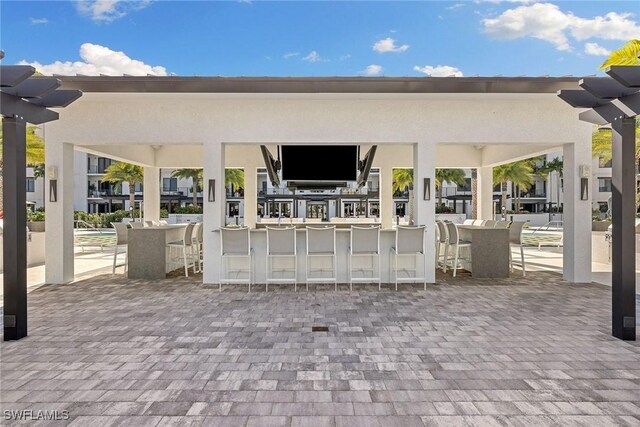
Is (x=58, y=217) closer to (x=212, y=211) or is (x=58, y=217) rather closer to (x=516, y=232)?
(x=212, y=211)

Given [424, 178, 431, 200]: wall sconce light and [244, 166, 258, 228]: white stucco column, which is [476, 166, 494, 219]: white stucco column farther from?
[244, 166, 258, 228]: white stucco column

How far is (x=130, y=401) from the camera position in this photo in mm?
2684

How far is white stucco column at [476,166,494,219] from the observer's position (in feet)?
38.5

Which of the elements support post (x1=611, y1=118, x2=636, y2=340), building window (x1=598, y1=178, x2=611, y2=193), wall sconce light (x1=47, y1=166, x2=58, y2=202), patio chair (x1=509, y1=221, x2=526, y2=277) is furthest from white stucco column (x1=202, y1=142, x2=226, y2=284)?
building window (x1=598, y1=178, x2=611, y2=193)

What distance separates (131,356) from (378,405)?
2533 millimetres

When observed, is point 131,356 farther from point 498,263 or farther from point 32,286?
point 498,263

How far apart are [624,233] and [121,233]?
9.26 m

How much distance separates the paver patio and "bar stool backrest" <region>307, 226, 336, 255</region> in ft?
3.52

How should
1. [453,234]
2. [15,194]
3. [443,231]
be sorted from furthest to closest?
[443,231]
[453,234]
[15,194]

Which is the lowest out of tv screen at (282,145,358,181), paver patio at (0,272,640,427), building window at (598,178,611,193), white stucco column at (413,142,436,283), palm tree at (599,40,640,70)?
paver patio at (0,272,640,427)

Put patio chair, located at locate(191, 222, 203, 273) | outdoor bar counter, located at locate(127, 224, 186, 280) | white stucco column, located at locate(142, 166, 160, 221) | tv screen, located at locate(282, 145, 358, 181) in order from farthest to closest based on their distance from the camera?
white stucco column, located at locate(142, 166, 160, 221) < tv screen, located at locate(282, 145, 358, 181) < patio chair, located at locate(191, 222, 203, 273) < outdoor bar counter, located at locate(127, 224, 186, 280)

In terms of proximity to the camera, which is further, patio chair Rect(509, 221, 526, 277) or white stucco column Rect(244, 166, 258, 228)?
white stucco column Rect(244, 166, 258, 228)

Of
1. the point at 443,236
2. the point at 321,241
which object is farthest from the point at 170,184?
the point at 321,241

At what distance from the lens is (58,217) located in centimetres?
693
